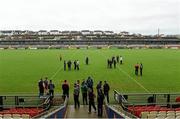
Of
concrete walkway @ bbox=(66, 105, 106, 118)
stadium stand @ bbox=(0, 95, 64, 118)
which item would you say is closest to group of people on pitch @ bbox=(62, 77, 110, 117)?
concrete walkway @ bbox=(66, 105, 106, 118)

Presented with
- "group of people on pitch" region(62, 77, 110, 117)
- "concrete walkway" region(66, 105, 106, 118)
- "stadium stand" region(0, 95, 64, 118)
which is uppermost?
"group of people on pitch" region(62, 77, 110, 117)

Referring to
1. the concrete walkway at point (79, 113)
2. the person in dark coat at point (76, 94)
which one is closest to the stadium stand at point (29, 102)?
the concrete walkway at point (79, 113)

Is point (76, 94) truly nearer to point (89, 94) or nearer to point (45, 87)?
point (89, 94)

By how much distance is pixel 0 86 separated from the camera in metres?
30.5

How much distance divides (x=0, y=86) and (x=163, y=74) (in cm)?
1727

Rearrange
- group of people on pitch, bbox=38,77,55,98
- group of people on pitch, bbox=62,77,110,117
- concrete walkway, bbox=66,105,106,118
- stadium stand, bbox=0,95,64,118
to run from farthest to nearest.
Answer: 1. group of people on pitch, bbox=38,77,55,98
2. stadium stand, bbox=0,95,64,118
3. group of people on pitch, bbox=62,77,110,117
4. concrete walkway, bbox=66,105,106,118

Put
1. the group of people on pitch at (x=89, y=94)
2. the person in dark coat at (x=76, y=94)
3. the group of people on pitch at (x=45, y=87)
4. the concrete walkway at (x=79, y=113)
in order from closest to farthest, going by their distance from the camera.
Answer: the concrete walkway at (x=79, y=113) < the group of people on pitch at (x=89, y=94) < the person in dark coat at (x=76, y=94) < the group of people on pitch at (x=45, y=87)

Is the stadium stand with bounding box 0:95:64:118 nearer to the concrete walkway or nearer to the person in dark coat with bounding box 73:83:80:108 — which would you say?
the concrete walkway

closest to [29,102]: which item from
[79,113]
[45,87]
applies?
[45,87]

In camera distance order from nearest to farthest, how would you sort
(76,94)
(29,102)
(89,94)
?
1. (89,94)
2. (76,94)
3. (29,102)

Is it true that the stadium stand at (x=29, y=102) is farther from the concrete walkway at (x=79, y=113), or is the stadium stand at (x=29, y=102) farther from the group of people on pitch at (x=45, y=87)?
the concrete walkway at (x=79, y=113)

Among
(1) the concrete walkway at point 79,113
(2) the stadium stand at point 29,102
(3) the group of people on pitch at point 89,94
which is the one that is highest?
(3) the group of people on pitch at point 89,94

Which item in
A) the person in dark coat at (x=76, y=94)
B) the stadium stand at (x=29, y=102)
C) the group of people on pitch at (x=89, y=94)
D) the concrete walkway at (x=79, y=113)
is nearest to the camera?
the concrete walkway at (x=79, y=113)

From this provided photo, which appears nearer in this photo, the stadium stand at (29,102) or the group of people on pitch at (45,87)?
the stadium stand at (29,102)
